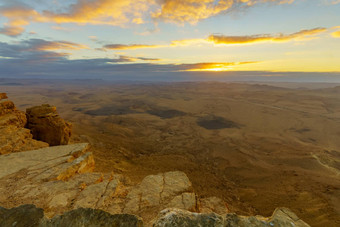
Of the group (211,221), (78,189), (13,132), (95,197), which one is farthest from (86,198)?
(13,132)

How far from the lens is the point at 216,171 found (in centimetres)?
1295

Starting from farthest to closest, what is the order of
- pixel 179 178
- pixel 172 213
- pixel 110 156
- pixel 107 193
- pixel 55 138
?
pixel 110 156 → pixel 55 138 → pixel 179 178 → pixel 107 193 → pixel 172 213

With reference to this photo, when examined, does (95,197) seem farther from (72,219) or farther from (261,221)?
(261,221)

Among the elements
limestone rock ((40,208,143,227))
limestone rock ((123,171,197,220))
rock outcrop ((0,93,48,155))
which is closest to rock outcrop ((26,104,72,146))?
rock outcrop ((0,93,48,155))

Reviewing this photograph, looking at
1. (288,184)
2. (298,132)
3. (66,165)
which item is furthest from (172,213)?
(298,132)

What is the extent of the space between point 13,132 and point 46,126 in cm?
182

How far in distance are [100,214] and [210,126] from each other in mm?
26160

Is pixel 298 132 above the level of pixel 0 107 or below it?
below

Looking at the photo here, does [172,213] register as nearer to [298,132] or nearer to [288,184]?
[288,184]

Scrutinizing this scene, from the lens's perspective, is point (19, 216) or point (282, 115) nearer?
point (19, 216)

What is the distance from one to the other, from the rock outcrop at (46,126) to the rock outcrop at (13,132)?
18.3 inches

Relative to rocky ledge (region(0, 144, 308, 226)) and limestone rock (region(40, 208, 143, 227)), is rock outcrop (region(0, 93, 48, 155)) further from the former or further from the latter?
limestone rock (region(40, 208, 143, 227))

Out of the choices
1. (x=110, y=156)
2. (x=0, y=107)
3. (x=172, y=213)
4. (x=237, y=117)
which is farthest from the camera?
(x=237, y=117)

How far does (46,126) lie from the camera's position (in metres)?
10.1
